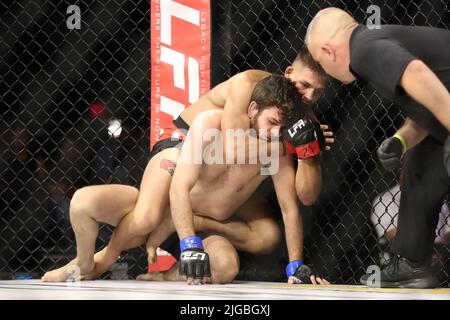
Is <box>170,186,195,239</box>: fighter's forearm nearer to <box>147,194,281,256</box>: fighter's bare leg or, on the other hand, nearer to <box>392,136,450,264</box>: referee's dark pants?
<box>147,194,281,256</box>: fighter's bare leg

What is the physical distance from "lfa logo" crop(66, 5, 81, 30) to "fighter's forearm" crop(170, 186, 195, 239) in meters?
0.85

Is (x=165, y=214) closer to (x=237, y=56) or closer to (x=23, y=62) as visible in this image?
(x=237, y=56)

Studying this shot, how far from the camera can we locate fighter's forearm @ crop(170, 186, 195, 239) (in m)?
2.10

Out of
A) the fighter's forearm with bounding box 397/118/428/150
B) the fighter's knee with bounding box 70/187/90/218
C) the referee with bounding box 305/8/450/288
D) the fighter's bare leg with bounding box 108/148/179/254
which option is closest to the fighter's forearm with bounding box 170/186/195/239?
the fighter's bare leg with bounding box 108/148/179/254

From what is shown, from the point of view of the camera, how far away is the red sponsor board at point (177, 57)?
8.18 feet

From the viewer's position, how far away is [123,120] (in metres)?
2.70

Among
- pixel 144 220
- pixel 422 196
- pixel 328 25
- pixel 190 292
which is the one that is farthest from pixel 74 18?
pixel 422 196

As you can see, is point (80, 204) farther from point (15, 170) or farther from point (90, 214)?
point (15, 170)

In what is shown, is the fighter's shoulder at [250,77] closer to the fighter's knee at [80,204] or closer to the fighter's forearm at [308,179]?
the fighter's forearm at [308,179]

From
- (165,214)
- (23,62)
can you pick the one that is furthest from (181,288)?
(23,62)

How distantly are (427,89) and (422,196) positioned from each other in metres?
0.39

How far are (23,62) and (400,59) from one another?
1.62m

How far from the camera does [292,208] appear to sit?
7.37 ft

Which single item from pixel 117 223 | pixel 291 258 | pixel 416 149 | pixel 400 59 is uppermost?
pixel 400 59
